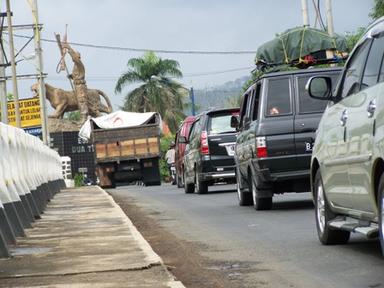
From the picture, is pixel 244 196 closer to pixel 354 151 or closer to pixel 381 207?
pixel 354 151

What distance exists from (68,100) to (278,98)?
53.2 m

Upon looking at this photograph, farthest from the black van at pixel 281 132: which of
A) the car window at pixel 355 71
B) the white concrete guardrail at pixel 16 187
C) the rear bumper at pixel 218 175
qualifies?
the rear bumper at pixel 218 175

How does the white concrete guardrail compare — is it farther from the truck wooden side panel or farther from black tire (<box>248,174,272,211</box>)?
the truck wooden side panel

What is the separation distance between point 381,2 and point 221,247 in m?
28.3

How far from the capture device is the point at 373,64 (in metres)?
7.99

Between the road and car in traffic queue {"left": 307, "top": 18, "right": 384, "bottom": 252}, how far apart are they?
12.2 inches

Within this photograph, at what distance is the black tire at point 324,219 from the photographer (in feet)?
31.1

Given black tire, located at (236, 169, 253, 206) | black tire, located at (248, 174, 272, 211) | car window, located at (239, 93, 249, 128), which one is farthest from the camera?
black tire, located at (236, 169, 253, 206)

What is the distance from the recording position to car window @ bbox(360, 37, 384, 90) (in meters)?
7.82

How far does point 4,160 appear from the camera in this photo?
37.1 ft

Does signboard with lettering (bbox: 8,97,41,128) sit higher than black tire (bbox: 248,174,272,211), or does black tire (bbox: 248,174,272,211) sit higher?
signboard with lettering (bbox: 8,97,41,128)

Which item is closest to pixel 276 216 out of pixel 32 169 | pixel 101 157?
pixel 32 169

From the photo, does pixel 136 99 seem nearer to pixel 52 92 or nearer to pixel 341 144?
pixel 52 92

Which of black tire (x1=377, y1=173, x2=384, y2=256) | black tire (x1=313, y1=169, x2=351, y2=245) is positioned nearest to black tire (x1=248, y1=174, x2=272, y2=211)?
black tire (x1=313, y1=169, x2=351, y2=245)
